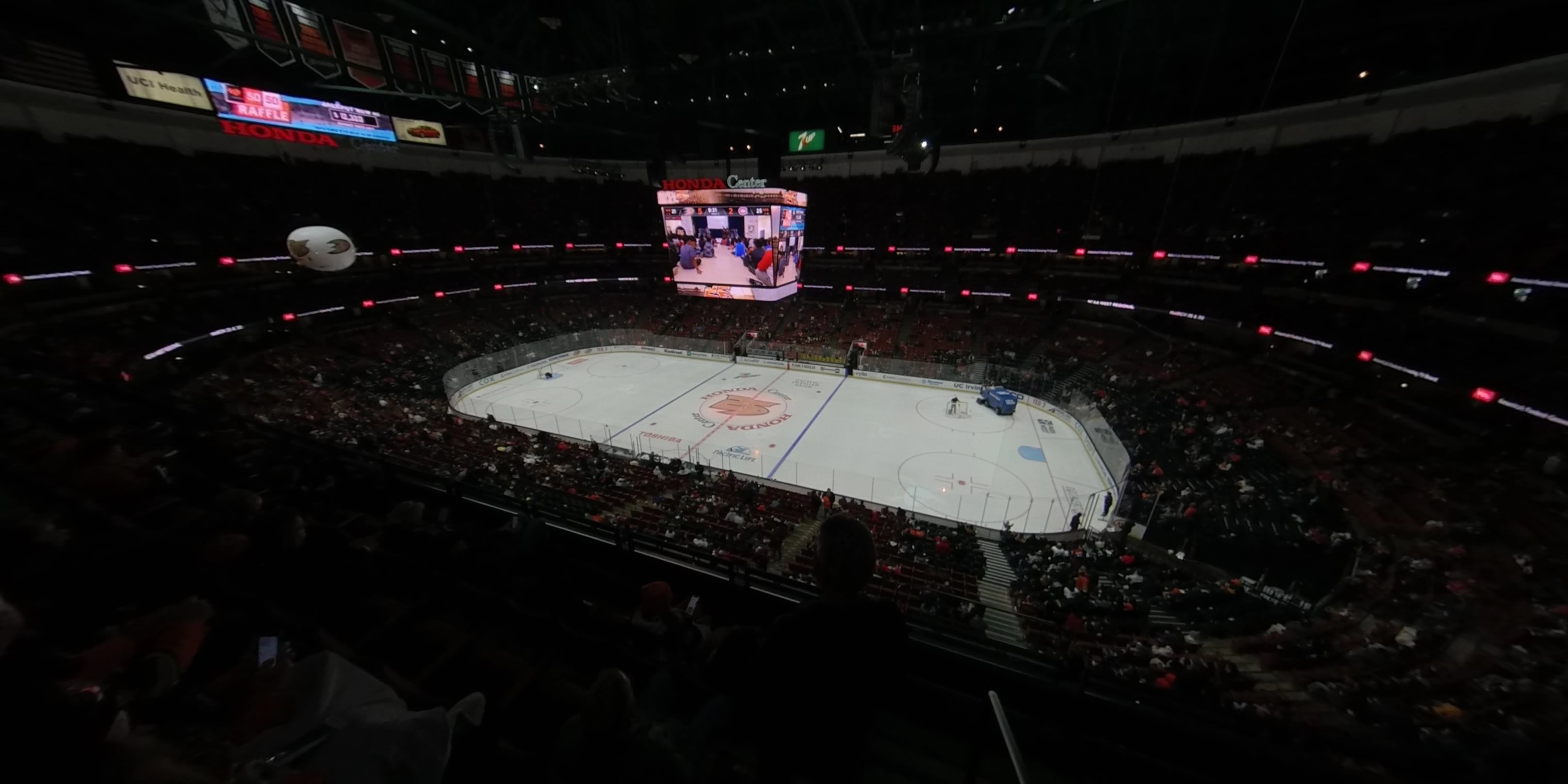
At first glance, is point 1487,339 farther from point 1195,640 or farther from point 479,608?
point 479,608

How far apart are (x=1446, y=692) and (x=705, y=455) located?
51.3ft

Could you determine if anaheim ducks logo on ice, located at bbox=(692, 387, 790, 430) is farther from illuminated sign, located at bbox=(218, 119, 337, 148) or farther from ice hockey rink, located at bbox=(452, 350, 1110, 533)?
illuminated sign, located at bbox=(218, 119, 337, 148)

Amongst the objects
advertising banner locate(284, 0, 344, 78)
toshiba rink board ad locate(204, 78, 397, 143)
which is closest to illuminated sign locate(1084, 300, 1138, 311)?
advertising banner locate(284, 0, 344, 78)

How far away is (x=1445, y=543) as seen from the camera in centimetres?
925

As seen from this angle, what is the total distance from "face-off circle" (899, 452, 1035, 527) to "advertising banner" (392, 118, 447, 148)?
96.4 ft

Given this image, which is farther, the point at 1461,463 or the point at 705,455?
the point at 705,455

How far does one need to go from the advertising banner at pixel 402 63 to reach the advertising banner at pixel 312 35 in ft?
4.19

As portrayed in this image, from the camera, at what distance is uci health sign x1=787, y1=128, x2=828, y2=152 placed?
27.9 metres

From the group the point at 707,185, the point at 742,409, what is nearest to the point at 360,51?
the point at 707,185

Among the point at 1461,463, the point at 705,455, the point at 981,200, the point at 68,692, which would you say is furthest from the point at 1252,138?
the point at 68,692

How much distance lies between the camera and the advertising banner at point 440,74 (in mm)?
14148

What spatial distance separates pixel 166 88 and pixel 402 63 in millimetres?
12964

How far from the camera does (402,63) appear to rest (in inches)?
531

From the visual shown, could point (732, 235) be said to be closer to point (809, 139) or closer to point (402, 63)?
point (402, 63)
